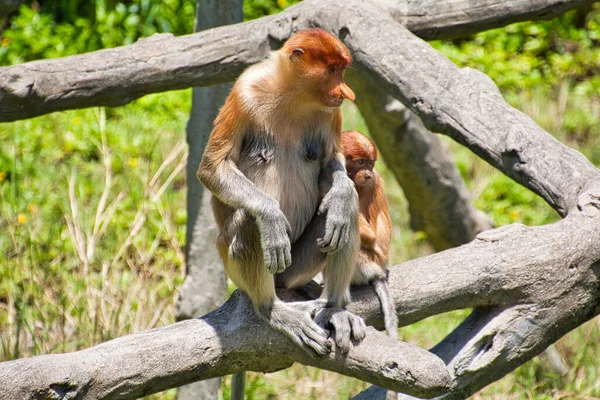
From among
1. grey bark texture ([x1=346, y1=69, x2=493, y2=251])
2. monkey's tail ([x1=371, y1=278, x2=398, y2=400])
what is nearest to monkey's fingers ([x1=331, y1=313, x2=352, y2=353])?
monkey's tail ([x1=371, y1=278, x2=398, y2=400])

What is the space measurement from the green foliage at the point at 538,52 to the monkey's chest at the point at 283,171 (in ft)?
19.7

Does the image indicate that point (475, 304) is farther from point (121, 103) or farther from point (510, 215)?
point (510, 215)

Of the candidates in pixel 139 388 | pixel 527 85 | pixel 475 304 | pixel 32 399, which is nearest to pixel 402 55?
pixel 475 304

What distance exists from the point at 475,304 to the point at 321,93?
51.9 inches

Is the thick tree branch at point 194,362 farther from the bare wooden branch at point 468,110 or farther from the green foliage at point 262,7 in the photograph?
the green foliage at point 262,7

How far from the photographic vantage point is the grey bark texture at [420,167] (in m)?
6.44

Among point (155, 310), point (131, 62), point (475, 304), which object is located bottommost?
point (155, 310)

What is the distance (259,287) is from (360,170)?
126 cm

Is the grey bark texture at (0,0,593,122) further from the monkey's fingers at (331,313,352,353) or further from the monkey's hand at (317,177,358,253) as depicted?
the monkey's fingers at (331,313,352,353)

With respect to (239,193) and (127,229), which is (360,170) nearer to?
(239,193)

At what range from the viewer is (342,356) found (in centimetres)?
388

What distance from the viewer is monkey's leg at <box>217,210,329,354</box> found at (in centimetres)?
395

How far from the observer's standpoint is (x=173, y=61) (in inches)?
203

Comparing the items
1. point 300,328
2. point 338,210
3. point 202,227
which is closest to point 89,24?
point 202,227
